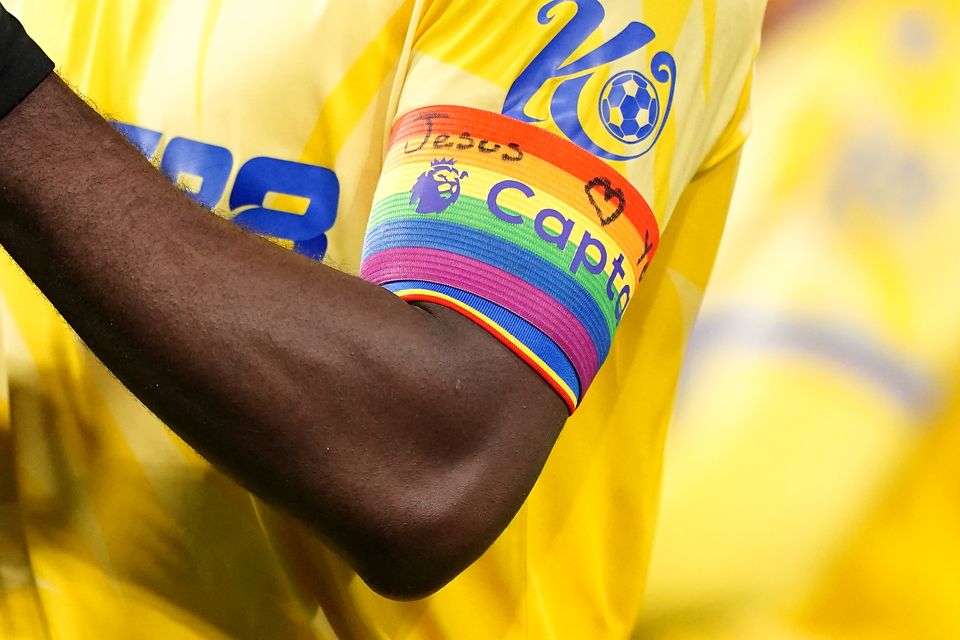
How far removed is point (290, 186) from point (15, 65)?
25 centimetres

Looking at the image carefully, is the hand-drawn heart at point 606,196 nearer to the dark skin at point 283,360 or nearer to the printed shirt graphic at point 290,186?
the printed shirt graphic at point 290,186

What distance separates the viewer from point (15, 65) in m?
0.45

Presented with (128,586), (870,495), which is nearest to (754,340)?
(870,495)

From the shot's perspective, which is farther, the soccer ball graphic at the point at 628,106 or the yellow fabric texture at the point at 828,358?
the yellow fabric texture at the point at 828,358

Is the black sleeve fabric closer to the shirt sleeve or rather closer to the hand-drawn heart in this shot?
the shirt sleeve

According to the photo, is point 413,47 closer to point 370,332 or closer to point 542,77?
point 542,77

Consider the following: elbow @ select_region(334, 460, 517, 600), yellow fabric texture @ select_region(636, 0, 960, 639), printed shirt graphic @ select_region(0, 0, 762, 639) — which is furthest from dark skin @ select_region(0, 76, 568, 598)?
yellow fabric texture @ select_region(636, 0, 960, 639)

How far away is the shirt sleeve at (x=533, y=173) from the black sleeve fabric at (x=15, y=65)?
216mm

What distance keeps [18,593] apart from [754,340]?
2.49 ft

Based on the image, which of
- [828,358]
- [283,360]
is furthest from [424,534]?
[828,358]

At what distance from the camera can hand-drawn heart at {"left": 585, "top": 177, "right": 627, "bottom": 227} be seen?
57 cm

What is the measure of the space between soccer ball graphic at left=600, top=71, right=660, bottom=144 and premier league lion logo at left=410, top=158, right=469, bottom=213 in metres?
0.11

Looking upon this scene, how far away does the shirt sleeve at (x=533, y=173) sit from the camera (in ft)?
1.78

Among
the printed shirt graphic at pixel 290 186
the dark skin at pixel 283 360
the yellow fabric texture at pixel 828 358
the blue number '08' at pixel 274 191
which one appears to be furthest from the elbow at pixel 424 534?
the yellow fabric texture at pixel 828 358
